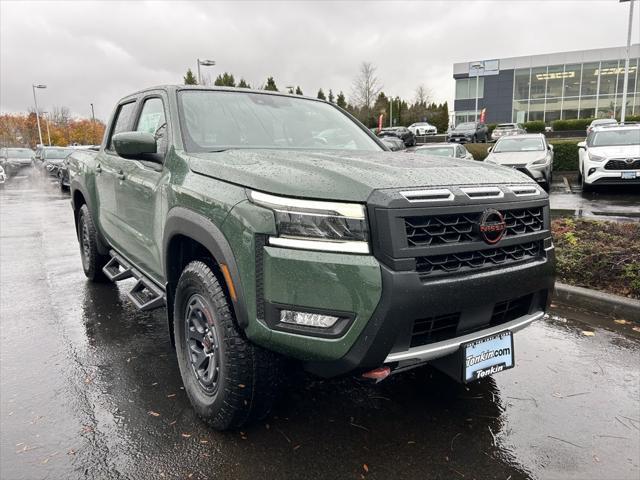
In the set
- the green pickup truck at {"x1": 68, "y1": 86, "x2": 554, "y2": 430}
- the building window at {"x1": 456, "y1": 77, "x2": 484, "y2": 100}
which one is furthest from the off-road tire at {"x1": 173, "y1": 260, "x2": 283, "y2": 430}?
the building window at {"x1": 456, "y1": 77, "x2": 484, "y2": 100}

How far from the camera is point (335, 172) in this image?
2371 millimetres

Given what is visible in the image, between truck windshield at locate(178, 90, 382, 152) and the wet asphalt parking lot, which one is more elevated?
truck windshield at locate(178, 90, 382, 152)

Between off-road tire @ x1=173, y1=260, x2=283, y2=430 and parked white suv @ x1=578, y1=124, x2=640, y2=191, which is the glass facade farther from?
off-road tire @ x1=173, y1=260, x2=283, y2=430

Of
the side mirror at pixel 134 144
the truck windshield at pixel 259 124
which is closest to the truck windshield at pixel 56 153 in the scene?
the truck windshield at pixel 259 124

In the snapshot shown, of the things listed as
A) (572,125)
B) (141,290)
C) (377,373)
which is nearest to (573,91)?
(572,125)

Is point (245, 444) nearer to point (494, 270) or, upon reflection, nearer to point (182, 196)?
point (182, 196)

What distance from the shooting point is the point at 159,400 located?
3.21 m

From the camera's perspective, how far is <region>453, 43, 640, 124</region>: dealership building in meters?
51.8

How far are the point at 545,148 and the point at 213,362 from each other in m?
13.7

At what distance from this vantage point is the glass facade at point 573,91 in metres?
51.6

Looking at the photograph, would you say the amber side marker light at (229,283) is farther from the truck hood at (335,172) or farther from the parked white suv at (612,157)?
the parked white suv at (612,157)

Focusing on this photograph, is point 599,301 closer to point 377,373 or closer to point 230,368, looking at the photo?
point 377,373

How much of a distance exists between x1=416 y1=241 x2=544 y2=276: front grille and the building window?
6023cm

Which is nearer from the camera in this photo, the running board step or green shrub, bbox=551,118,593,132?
the running board step
